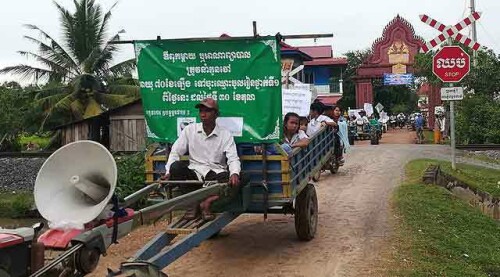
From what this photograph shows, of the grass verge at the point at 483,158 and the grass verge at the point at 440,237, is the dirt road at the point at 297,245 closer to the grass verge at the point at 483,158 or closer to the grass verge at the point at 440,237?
the grass verge at the point at 440,237

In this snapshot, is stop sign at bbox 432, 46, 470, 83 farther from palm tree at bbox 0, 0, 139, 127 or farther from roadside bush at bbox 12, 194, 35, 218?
palm tree at bbox 0, 0, 139, 127

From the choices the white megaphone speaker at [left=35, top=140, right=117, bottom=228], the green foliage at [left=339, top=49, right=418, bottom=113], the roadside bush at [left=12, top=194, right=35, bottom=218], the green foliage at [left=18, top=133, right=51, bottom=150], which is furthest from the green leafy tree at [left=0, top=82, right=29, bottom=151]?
the green foliage at [left=339, top=49, right=418, bottom=113]

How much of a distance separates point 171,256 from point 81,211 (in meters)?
1.03

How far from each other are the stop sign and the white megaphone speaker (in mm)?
10283

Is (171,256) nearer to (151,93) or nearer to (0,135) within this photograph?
(151,93)

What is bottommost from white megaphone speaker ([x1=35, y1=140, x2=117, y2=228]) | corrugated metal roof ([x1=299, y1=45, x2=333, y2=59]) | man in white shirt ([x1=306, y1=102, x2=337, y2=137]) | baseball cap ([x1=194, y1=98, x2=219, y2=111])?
white megaphone speaker ([x1=35, y1=140, x2=117, y2=228])

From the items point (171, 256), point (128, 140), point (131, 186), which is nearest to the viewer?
point (171, 256)

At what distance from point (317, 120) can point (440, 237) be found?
3929 mm

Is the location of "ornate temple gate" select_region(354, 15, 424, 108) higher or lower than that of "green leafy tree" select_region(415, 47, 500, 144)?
higher

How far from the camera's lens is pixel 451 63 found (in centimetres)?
1296

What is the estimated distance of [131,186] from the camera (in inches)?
557

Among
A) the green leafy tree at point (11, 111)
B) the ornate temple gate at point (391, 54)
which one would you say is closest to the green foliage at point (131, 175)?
the green leafy tree at point (11, 111)

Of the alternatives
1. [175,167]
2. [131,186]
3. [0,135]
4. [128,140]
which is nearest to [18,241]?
[175,167]

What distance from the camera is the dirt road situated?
6.50 m
